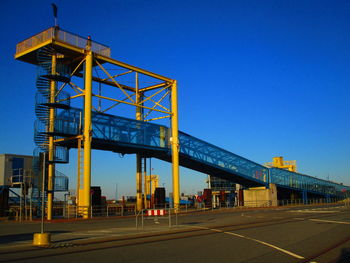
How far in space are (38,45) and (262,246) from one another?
26527 millimetres

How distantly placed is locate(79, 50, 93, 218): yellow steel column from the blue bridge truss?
1121 mm

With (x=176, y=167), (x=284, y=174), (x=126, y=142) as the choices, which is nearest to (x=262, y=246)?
(x=126, y=142)

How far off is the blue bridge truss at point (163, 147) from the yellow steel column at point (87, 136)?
3.68 feet

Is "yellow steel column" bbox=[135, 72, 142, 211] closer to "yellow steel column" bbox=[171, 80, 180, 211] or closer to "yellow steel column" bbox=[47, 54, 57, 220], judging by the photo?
"yellow steel column" bbox=[171, 80, 180, 211]

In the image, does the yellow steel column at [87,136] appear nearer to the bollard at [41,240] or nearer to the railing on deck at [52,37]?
the railing on deck at [52,37]

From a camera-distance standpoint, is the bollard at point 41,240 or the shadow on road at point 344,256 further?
the bollard at point 41,240

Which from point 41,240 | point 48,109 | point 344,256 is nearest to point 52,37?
point 48,109

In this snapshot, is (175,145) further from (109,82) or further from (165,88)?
(109,82)

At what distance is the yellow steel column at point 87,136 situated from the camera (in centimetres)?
3153

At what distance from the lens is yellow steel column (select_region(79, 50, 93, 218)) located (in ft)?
103

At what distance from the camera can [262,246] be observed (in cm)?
1280

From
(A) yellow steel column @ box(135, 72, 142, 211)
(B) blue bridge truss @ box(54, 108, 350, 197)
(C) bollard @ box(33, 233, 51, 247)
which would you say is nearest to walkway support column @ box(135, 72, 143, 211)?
(A) yellow steel column @ box(135, 72, 142, 211)

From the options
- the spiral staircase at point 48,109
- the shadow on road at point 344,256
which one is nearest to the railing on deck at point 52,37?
the spiral staircase at point 48,109

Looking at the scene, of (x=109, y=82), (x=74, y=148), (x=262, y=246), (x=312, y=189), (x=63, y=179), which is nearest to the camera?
(x=262, y=246)
